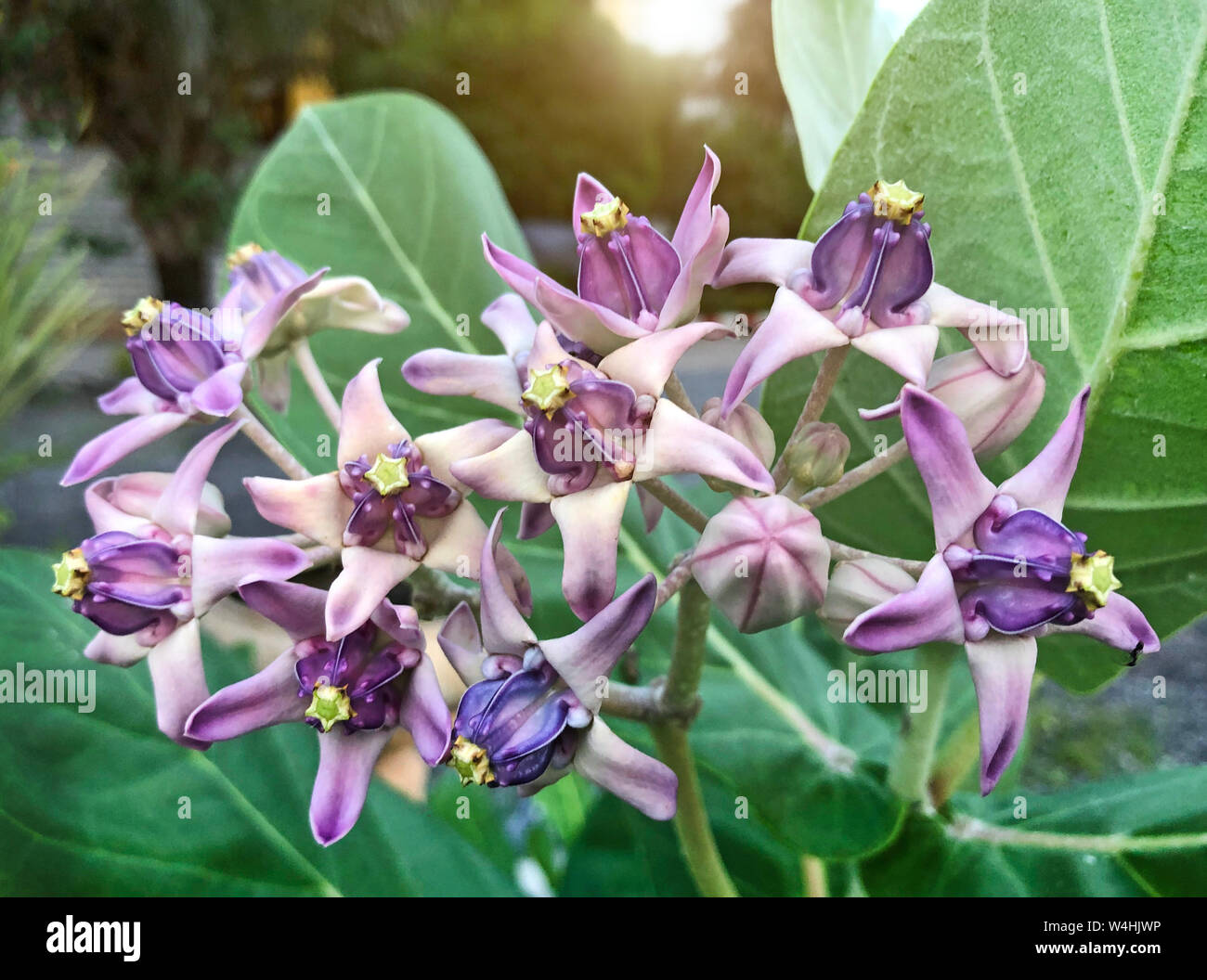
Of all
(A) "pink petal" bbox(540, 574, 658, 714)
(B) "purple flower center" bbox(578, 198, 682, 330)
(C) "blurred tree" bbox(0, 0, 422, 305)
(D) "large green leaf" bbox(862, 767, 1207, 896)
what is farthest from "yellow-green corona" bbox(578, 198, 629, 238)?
(C) "blurred tree" bbox(0, 0, 422, 305)

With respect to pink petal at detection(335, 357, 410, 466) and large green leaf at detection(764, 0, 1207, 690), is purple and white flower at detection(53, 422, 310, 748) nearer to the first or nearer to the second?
pink petal at detection(335, 357, 410, 466)

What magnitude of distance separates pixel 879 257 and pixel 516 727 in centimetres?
16

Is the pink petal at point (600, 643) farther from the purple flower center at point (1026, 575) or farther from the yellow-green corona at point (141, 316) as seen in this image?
the yellow-green corona at point (141, 316)

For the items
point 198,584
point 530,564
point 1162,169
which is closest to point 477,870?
point 530,564

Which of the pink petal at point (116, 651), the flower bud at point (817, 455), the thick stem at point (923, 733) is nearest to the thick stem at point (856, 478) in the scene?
the flower bud at point (817, 455)

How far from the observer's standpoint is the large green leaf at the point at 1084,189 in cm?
29

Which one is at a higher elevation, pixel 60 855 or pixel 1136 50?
pixel 1136 50

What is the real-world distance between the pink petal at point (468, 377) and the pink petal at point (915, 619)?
0.12 meters

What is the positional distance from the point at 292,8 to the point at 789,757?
4.66 metres

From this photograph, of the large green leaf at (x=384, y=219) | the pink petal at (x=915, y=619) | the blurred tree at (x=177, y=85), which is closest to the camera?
the pink petal at (x=915, y=619)

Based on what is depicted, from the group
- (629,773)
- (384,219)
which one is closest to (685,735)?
(629,773)

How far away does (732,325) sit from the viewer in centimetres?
27

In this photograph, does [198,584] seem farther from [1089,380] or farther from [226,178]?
[226,178]

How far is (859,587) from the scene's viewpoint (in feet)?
0.88
